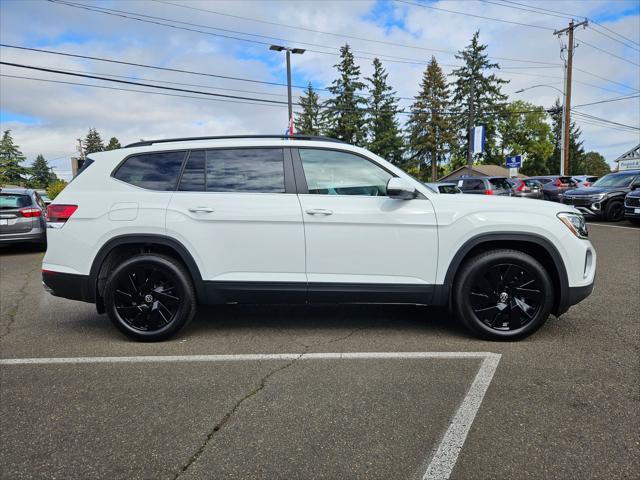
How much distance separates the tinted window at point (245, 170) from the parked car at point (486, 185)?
48.8ft

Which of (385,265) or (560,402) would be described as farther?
(385,265)

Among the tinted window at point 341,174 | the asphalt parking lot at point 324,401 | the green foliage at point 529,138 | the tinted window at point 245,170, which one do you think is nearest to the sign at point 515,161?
the asphalt parking lot at point 324,401

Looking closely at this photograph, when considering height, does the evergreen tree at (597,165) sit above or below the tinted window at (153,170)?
above

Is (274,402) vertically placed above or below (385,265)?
below

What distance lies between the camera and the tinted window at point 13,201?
10016mm

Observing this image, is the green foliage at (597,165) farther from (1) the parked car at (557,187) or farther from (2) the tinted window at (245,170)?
(2) the tinted window at (245,170)

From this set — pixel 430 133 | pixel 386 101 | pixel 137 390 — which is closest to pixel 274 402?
pixel 137 390

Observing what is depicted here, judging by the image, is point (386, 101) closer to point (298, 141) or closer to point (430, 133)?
point (430, 133)

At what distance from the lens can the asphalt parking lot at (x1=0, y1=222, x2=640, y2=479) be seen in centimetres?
232

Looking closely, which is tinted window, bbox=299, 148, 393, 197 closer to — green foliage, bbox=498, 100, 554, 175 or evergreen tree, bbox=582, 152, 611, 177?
green foliage, bbox=498, 100, 554, 175

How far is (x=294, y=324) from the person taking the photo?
4641 millimetres

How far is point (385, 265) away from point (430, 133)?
197ft

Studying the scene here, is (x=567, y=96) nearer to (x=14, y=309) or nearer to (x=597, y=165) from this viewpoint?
(x=14, y=309)

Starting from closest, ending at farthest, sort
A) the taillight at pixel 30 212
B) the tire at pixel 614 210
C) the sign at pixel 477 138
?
the taillight at pixel 30 212
the tire at pixel 614 210
the sign at pixel 477 138
